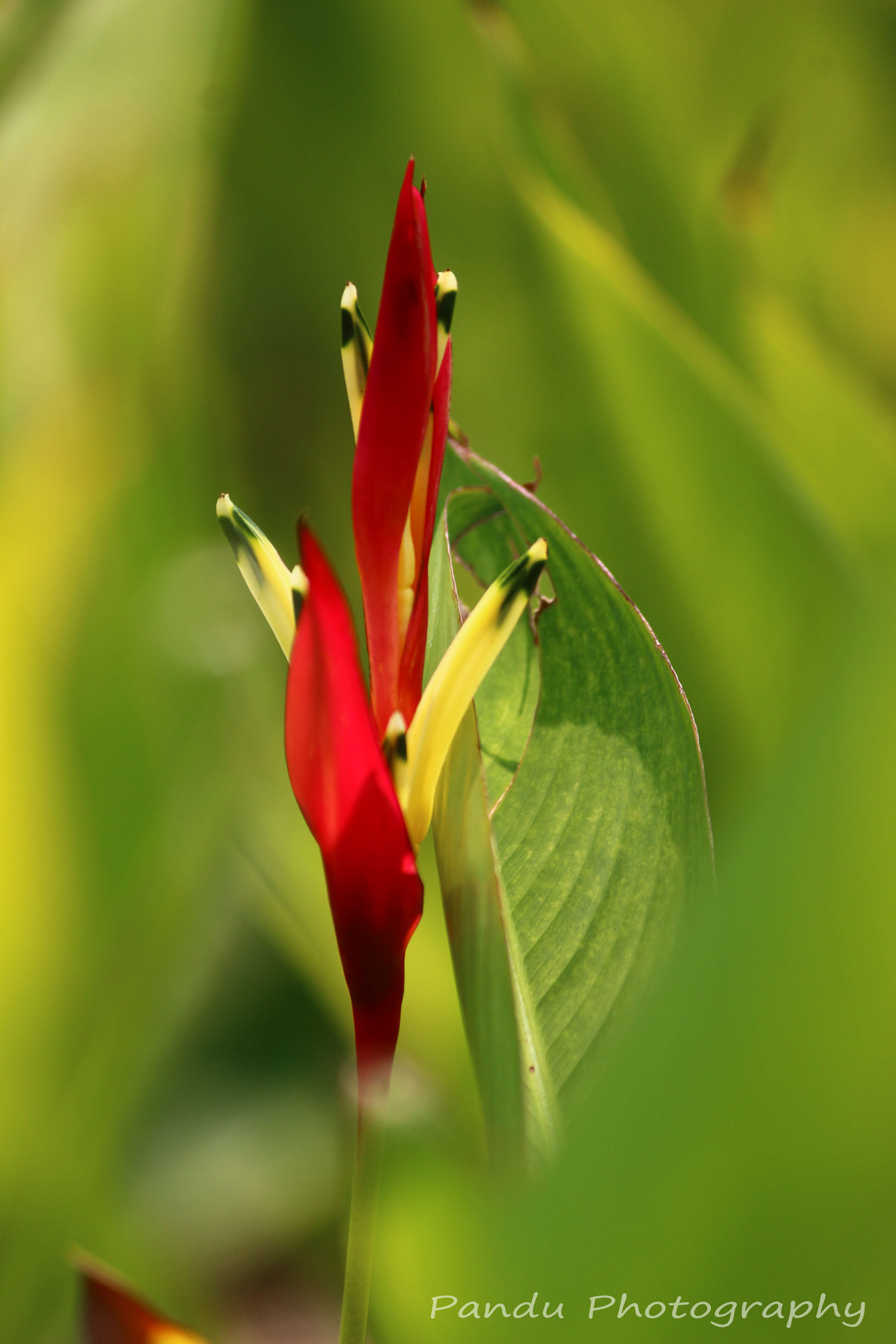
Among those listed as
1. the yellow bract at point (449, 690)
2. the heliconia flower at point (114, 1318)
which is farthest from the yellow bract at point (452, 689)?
the heliconia flower at point (114, 1318)

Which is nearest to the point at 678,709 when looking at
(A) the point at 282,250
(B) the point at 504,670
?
(B) the point at 504,670

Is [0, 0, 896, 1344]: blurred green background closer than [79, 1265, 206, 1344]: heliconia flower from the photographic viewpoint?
Yes

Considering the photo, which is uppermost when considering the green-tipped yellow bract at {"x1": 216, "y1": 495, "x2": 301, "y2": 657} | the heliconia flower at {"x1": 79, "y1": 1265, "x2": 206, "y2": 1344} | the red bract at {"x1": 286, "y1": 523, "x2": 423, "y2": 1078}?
the green-tipped yellow bract at {"x1": 216, "y1": 495, "x2": 301, "y2": 657}

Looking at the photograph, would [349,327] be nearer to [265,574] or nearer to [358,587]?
[265,574]

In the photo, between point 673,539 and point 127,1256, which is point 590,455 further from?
point 127,1256

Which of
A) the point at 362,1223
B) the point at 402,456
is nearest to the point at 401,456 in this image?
the point at 402,456

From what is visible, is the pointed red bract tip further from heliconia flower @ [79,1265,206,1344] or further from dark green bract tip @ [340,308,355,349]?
heliconia flower @ [79,1265,206,1344]

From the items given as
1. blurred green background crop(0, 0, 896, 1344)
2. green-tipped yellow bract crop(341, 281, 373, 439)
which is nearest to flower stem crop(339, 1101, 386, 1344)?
blurred green background crop(0, 0, 896, 1344)

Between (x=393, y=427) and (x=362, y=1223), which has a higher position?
(x=393, y=427)
